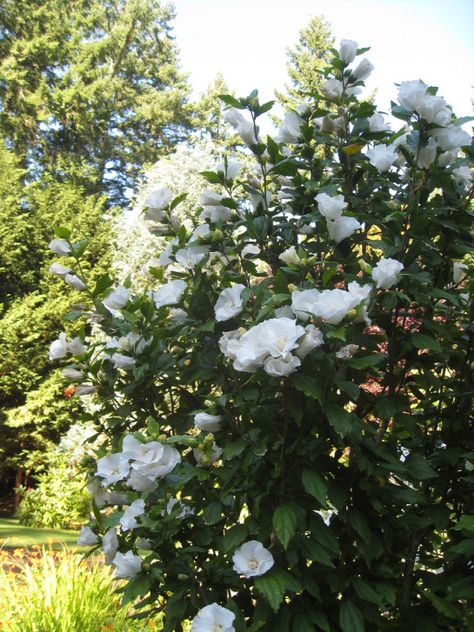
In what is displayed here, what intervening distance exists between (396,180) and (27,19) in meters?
18.4

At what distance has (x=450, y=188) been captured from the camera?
5.72 ft

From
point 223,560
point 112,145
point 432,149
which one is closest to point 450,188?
point 432,149

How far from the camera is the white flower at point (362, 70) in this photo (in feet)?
6.03

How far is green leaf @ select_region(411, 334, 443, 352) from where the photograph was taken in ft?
5.14

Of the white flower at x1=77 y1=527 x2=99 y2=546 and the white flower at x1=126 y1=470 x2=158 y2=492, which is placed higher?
the white flower at x1=126 y1=470 x2=158 y2=492

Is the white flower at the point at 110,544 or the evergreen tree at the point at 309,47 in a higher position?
the evergreen tree at the point at 309,47

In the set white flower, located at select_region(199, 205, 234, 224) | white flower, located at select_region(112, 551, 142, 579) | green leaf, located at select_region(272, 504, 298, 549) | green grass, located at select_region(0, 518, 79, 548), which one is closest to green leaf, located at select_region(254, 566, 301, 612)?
green leaf, located at select_region(272, 504, 298, 549)

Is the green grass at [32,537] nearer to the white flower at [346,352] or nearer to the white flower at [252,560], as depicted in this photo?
the white flower at [252,560]

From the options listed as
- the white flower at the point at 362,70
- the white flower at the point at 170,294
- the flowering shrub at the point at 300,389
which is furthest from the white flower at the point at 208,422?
the white flower at the point at 362,70

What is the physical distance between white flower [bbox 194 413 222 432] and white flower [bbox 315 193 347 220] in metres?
0.59

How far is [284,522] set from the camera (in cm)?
131

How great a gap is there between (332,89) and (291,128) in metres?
0.18

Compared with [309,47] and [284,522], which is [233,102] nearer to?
[284,522]

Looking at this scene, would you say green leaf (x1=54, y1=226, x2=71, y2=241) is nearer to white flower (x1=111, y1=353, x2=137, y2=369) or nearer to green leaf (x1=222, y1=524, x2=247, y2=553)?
white flower (x1=111, y1=353, x2=137, y2=369)
